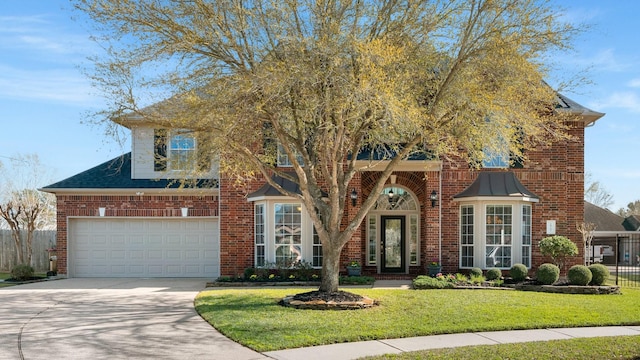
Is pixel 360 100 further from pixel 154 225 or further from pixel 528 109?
pixel 154 225

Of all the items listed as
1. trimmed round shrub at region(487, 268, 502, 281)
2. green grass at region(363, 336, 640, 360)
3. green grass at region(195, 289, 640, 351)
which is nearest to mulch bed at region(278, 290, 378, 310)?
green grass at region(195, 289, 640, 351)

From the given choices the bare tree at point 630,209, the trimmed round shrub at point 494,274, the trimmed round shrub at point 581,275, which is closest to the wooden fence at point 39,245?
the trimmed round shrub at point 494,274

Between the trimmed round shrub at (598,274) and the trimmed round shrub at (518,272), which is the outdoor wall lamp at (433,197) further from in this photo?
the trimmed round shrub at (598,274)

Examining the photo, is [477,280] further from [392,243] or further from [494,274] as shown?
[392,243]

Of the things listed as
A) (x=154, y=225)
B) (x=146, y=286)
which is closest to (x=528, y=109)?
(x=146, y=286)

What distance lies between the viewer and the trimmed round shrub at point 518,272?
15.8 m

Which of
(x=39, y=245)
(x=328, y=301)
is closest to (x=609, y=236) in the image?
(x=328, y=301)

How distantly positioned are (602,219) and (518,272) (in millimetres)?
19642

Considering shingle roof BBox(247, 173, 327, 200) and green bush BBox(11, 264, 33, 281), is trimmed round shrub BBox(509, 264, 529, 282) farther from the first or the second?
green bush BBox(11, 264, 33, 281)

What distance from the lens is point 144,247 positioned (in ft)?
62.8

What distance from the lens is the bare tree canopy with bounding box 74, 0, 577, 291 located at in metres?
10.2

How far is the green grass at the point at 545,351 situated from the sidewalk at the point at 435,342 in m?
0.30

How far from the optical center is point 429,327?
384 inches

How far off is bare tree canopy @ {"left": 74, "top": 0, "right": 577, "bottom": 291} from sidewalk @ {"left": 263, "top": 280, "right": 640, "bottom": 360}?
3702 mm
